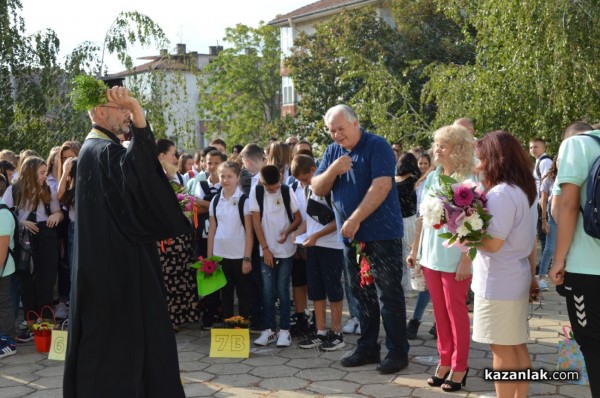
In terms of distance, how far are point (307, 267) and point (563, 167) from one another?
356 centimetres

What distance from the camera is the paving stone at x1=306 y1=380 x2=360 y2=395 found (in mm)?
6160

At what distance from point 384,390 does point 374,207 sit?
150cm

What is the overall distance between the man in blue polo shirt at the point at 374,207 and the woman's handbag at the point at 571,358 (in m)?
1.30

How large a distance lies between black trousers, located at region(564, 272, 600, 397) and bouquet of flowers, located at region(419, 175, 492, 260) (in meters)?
0.63

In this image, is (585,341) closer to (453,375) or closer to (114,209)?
(453,375)

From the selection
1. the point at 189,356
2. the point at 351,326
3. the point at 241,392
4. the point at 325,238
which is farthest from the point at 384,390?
the point at 189,356

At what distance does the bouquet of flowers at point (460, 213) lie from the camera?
15.9 feet

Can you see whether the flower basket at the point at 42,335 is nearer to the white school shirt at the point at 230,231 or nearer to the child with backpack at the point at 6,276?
the child with backpack at the point at 6,276

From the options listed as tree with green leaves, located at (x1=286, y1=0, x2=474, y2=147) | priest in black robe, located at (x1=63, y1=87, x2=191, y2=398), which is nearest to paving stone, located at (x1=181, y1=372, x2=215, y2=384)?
priest in black robe, located at (x1=63, y1=87, x2=191, y2=398)

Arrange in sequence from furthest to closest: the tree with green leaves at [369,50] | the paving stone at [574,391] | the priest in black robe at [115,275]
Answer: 1. the tree with green leaves at [369,50]
2. the paving stone at [574,391]
3. the priest in black robe at [115,275]

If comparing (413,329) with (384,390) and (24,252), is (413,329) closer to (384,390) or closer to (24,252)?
(384,390)

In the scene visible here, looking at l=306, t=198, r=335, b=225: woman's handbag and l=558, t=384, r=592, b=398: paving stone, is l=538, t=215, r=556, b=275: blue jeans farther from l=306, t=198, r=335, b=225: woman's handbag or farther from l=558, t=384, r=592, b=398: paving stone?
Result: l=558, t=384, r=592, b=398: paving stone

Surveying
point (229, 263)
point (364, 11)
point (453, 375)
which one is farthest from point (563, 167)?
point (364, 11)

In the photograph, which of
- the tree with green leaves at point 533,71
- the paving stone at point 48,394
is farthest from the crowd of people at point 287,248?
the tree with green leaves at point 533,71
